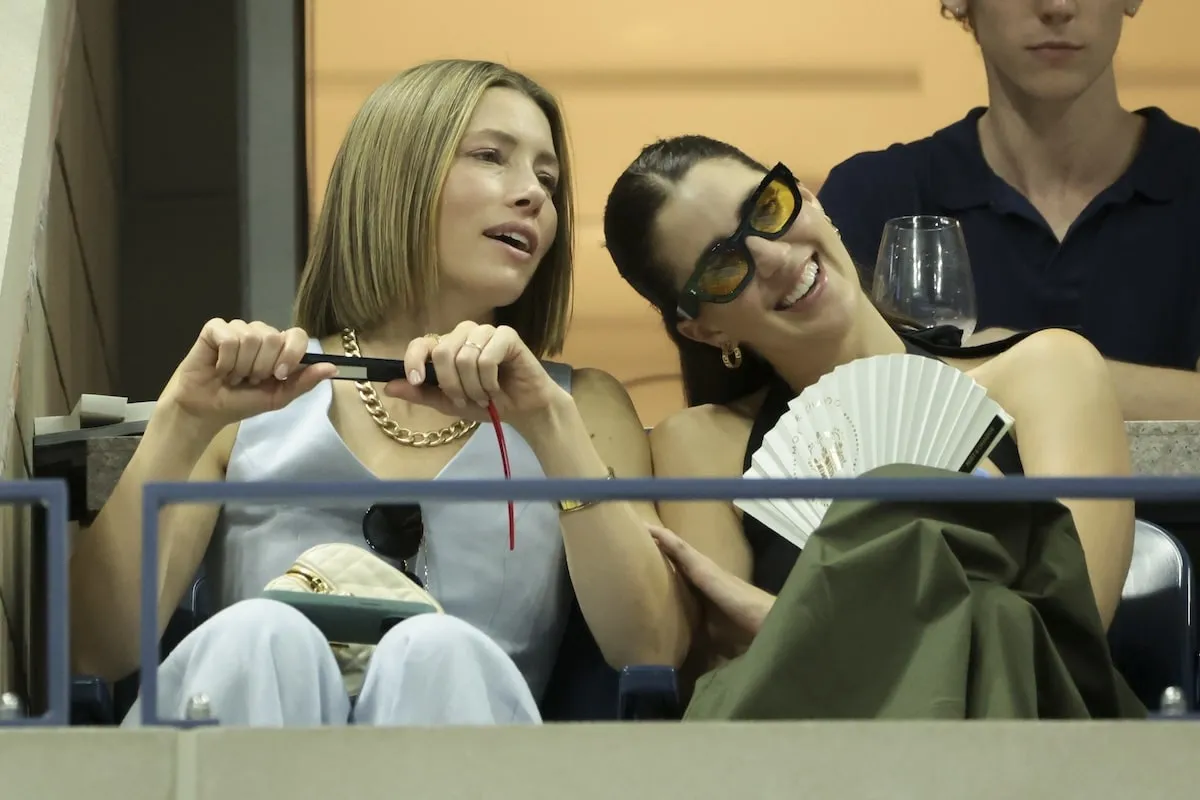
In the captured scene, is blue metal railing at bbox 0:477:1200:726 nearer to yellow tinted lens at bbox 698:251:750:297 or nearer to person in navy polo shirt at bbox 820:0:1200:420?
yellow tinted lens at bbox 698:251:750:297

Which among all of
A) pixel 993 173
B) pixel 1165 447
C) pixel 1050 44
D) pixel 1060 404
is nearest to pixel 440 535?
pixel 1060 404

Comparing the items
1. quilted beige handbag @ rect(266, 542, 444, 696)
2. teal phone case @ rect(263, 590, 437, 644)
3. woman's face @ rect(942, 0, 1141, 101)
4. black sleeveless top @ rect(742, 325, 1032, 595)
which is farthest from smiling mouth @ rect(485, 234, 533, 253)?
woman's face @ rect(942, 0, 1141, 101)

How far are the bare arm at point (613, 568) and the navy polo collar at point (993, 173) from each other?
1242mm

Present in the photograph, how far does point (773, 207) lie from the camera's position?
94.7 inches

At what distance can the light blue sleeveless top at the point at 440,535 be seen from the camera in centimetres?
199

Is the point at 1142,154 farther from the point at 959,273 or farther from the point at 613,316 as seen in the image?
the point at 613,316

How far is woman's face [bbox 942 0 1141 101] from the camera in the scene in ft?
10.3

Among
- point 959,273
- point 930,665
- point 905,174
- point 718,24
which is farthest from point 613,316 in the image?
point 930,665

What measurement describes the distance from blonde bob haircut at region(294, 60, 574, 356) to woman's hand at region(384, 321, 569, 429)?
37cm

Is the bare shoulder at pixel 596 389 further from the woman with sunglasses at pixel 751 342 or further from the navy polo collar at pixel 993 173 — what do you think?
the navy polo collar at pixel 993 173

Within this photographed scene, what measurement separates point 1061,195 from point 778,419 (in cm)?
98

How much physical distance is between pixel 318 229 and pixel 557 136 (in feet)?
1.09

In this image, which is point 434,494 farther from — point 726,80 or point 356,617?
point 726,80

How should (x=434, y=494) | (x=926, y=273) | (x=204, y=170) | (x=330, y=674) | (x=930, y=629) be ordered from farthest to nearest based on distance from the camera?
Answer: (x=204, y=170)
(x=926, y=273)
(x=330, y=674)
(x=930, y=629)
(x=434, y=494)
